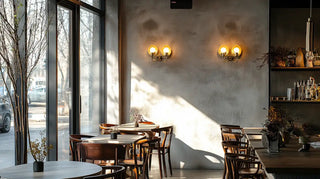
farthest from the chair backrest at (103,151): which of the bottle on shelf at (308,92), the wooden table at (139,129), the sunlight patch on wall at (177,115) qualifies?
the bottle on shelf at (308,92)

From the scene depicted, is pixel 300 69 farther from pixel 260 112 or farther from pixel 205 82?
pixel 205 82

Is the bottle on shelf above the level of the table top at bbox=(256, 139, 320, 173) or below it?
above

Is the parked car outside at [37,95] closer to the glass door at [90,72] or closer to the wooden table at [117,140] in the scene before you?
the wooden table at [117,140]

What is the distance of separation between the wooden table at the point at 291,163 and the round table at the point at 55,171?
167 centimetres

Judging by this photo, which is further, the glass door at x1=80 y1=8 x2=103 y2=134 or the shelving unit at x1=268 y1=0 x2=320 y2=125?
the shelving unit at x1=268 y1=0 x2=320 y2=125

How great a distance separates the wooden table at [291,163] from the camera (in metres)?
3.89

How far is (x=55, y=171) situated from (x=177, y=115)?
501 centimetres

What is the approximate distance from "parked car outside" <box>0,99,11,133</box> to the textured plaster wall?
3.81 metres

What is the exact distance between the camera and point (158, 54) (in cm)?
912

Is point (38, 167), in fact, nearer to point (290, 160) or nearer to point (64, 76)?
point (290, 160)

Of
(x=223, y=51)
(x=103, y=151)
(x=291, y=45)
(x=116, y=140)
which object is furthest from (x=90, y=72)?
(x=291, y=45)

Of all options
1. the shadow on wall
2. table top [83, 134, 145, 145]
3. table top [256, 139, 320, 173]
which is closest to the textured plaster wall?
the shadow on wall

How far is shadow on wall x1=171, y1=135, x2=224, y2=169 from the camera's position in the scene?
29.6 feet

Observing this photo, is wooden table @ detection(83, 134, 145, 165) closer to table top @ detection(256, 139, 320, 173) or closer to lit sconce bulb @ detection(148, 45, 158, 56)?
table top @ detection(256, 139, 320, 173)
